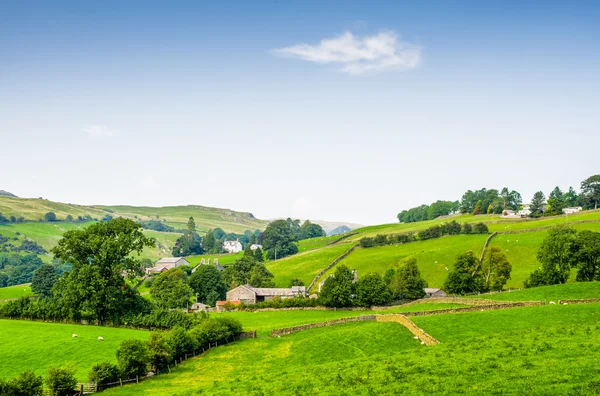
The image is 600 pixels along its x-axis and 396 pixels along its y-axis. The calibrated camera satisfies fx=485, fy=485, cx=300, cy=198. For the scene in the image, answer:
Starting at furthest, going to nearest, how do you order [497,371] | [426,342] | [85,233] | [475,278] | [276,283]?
[276,283] → [475,278] → [85,233] → [426,342] → [497,371]

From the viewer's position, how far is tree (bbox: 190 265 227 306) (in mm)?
109625

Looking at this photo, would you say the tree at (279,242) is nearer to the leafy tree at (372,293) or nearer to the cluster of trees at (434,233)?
the cluster of trees at (434,233)

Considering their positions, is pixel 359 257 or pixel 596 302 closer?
pixel 596 302

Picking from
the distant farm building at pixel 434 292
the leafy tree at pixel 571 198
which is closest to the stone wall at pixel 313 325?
the distant farm building at pixel 434 292

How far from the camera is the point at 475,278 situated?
84.3 metres

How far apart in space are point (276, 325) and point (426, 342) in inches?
1161

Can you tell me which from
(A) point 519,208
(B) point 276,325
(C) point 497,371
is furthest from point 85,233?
(A) point 519,208

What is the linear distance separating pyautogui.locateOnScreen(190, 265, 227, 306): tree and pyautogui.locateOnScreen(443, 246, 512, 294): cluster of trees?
5192 cm

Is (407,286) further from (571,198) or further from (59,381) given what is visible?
(571,198)

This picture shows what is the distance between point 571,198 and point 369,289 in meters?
145

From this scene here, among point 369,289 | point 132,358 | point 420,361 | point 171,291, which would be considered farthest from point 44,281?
point 420,361

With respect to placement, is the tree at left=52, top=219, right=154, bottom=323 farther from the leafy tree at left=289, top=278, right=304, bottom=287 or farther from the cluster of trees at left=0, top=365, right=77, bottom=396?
the leafy tree at left=289, top=278, right=304, bottom=287

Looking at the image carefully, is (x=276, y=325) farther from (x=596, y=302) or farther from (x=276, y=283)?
(x=276, y=283)

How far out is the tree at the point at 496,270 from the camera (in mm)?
81812
